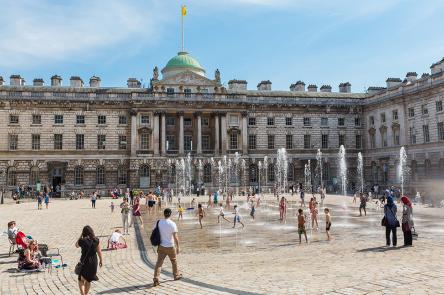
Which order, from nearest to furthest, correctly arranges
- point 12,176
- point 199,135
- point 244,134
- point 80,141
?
point 12,176
point 80,141
point 199,135
point 244,134

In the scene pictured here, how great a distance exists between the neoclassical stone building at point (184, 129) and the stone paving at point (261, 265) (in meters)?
40.0

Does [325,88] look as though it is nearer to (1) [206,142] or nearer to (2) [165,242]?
(1) [206,142]

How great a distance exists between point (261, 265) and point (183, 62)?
5898cm

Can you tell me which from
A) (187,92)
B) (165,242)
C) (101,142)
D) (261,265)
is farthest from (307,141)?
(165,242)

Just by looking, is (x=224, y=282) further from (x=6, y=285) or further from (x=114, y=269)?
(x=6, y=285)

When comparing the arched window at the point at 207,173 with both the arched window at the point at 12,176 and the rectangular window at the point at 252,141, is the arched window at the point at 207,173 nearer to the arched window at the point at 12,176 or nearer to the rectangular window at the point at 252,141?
the rectangular window at the point at 252,141

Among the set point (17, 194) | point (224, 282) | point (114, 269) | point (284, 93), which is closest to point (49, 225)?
point (114, 269)

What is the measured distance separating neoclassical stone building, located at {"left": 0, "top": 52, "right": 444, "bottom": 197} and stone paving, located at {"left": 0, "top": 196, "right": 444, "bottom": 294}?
1573 inches

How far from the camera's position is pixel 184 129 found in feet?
214

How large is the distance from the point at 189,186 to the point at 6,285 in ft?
166

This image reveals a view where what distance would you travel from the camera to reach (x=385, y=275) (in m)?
11.4

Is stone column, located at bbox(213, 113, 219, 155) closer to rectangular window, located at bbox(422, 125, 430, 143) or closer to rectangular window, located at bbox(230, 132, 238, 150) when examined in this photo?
rectangular window, located at bbox(230, 132, 238, 150)

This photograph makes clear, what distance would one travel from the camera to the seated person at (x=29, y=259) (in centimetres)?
1300

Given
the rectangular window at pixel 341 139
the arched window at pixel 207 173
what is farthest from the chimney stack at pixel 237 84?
the rectangular window at pixel 341 139
